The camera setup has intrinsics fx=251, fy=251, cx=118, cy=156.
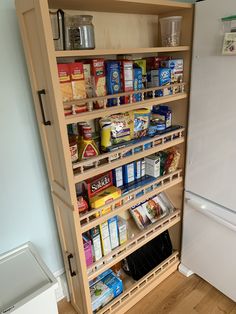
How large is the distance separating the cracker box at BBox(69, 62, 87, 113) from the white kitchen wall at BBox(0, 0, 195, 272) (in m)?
0.28

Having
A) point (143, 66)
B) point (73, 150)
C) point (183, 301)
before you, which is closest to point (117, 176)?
point (73, 150)

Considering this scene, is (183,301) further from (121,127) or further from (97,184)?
(121,127)

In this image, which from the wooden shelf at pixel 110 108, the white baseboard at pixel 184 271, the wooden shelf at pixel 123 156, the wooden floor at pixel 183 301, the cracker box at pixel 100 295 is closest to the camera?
the wooden shelf at pixel 110 108

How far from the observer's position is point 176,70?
135 cm

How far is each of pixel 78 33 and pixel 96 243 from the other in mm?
990

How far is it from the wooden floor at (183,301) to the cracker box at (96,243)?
52 cm

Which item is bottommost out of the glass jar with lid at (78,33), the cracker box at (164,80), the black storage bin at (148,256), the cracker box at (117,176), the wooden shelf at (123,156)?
the black storage bin at (148,256)

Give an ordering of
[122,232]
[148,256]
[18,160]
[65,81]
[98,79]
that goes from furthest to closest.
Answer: [148,256] → [122,232] → [18,160] → [98,79] → [65,81]

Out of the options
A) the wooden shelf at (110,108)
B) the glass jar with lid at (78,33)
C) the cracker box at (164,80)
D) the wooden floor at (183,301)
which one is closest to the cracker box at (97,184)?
the wooden shelf at (110,108)

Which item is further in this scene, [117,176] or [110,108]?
[117,176]

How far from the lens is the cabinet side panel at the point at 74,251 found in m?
1.18

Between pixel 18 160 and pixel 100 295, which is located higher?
pixel 18 160

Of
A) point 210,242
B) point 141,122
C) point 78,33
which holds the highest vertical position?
point 78,33

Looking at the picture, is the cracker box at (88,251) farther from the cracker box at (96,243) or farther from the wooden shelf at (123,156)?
the wooden shelf at (123,156)
